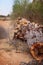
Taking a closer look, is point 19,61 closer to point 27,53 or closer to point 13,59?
point 13,59

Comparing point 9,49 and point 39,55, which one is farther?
point 9,49

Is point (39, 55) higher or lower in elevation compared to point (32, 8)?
lower

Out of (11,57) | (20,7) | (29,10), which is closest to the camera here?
(11,57)

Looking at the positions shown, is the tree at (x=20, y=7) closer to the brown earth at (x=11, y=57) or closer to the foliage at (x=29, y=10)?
the foliage at (x=29, y=10)

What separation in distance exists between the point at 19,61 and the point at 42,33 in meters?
1.13

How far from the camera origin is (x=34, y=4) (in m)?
10.3

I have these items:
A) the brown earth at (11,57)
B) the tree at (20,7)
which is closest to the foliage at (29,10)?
the tree at (20,7)

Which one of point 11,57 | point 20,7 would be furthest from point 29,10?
point 11,57

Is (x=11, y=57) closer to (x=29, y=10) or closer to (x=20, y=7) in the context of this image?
(x=29, y=10)

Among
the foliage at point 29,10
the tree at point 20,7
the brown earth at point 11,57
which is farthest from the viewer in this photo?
the tree at point 20,7

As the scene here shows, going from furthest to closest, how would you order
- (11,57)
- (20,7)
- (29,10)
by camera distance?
1. (20,7)
2. (29,10)
3. (11,57)

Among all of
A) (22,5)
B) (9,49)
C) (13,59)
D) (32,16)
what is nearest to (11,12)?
(22,5)

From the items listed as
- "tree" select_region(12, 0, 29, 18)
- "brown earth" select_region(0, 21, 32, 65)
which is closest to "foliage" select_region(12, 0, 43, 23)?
"tree" select_region(12, 0, 29, 18)

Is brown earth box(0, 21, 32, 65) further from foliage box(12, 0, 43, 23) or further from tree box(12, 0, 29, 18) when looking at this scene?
tree box(12, 0, 29, 18)
